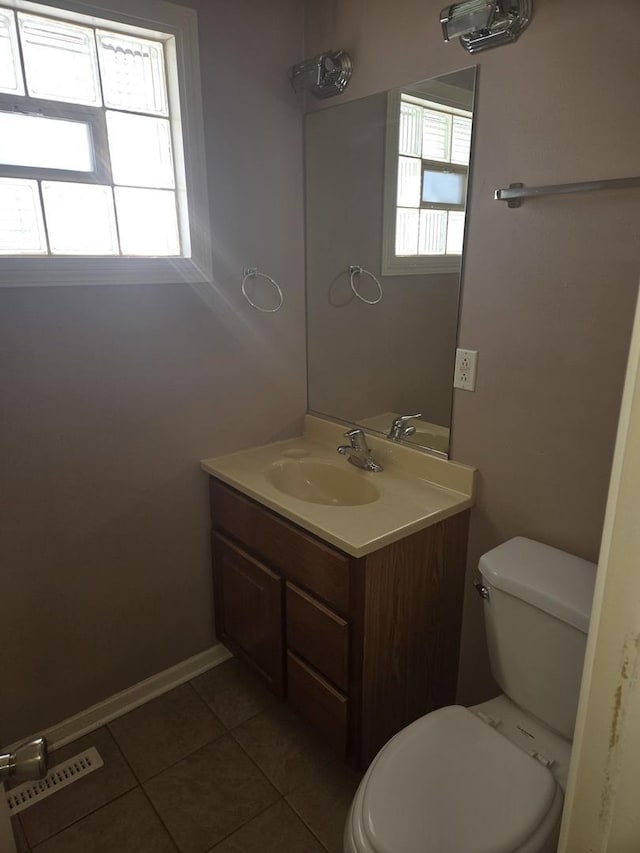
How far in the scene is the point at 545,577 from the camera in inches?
52.1

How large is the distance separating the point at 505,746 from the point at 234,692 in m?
1.12

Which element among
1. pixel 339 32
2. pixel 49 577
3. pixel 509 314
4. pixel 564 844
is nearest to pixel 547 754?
pixel 564 844

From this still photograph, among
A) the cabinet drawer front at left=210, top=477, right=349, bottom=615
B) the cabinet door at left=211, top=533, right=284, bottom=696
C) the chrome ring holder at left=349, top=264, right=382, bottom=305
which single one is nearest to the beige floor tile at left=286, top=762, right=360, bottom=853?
the cabinet door at left=211, top=533, right=284, bottom=696

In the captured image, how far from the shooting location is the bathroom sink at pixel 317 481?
1.89 meters

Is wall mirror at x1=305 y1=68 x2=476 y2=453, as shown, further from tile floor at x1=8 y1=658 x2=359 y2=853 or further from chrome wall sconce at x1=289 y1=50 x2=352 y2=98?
tile floor at x1=8 y1=658 x2=359 y2=853

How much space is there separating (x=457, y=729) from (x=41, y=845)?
1208mm

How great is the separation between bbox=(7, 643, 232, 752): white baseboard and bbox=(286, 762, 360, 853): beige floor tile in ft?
2.10

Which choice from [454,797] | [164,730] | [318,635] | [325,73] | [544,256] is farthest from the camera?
[164,730]

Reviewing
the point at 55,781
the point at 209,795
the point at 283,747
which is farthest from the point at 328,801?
the point at 55,781

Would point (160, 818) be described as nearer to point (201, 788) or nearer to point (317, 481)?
point (201, 788)

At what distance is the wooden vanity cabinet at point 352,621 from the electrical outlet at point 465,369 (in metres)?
0.40

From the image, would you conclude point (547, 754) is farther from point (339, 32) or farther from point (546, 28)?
point (339, 32)

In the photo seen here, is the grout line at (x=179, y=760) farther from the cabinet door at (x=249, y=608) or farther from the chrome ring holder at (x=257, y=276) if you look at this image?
the chrome ring holder at (x=257, y=276)

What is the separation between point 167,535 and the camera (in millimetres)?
1940
